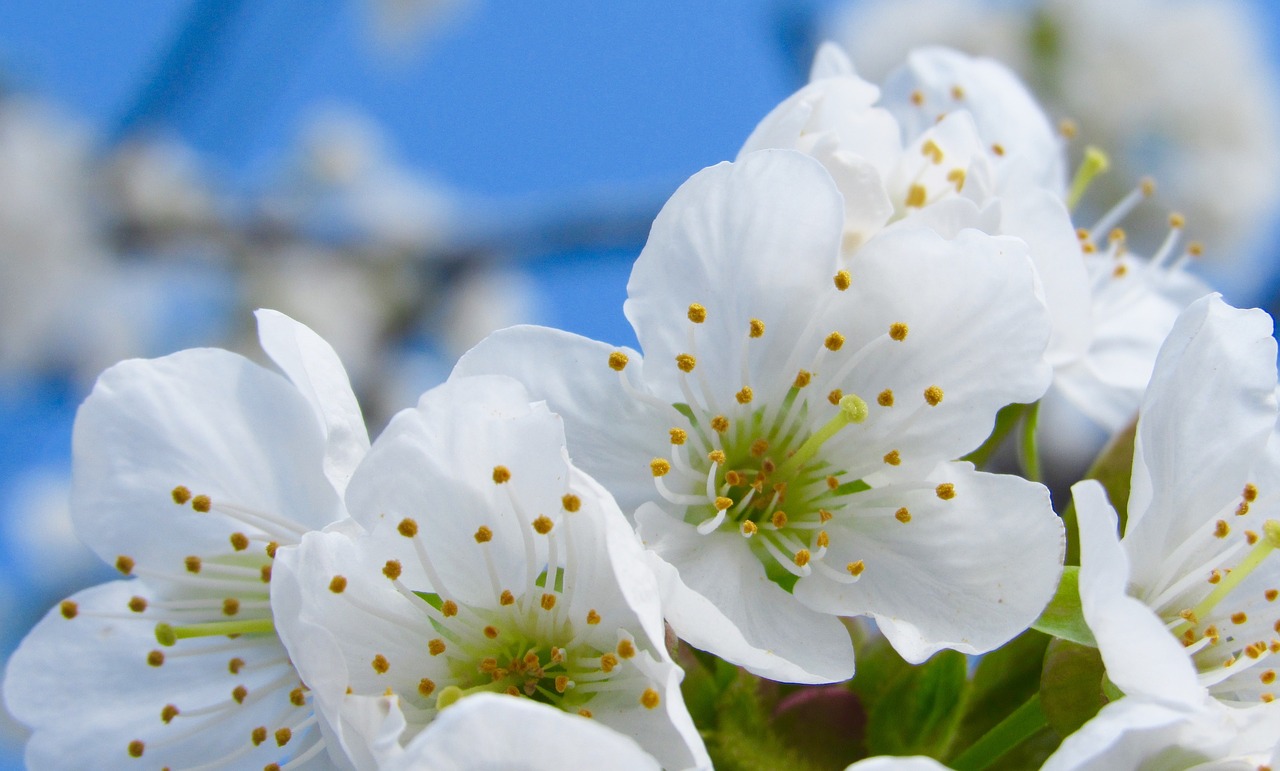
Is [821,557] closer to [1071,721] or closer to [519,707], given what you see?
[1071,721]

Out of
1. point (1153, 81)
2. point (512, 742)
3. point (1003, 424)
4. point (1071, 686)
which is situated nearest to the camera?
point (512, 742)

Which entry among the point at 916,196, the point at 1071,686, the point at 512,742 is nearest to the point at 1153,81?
the point at 916,196

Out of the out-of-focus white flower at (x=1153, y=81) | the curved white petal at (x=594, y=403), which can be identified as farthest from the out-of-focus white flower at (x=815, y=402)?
the out-of-focus white flower at (x=1153, y=81)

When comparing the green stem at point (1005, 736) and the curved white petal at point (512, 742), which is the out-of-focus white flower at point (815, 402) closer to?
the green stem at point (1005, 736)

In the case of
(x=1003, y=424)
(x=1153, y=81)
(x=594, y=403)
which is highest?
(x=1153, y=81)

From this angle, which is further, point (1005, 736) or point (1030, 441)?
point (1030, 441)

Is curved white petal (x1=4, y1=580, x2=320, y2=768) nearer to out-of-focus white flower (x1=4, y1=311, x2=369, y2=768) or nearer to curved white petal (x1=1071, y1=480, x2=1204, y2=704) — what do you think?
out-of-focus white flower (x1=4, y1=311, x2=369, y2=768)

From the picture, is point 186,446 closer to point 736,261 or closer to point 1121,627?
point 736,261
